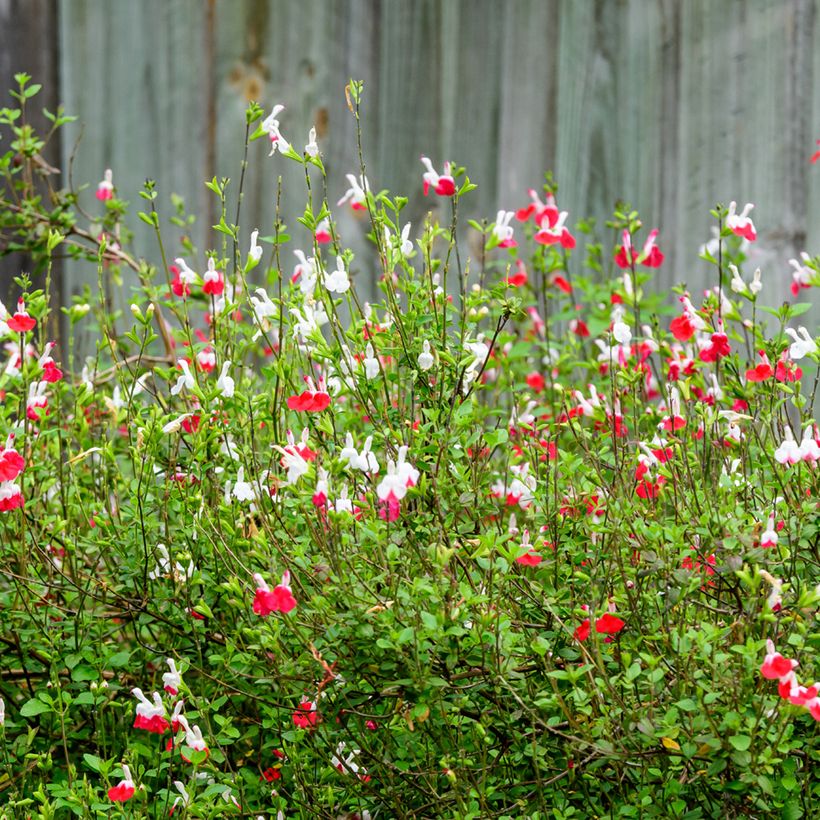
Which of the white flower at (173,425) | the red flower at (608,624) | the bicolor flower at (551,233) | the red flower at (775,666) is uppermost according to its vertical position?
the bicolor flower at (551,233)

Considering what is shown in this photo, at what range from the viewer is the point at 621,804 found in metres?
1.83

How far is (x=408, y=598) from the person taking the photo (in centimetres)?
173

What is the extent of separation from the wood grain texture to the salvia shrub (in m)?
1.38

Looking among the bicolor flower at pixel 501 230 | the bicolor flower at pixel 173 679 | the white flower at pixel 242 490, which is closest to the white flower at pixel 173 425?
the white flower at pixel 242 490

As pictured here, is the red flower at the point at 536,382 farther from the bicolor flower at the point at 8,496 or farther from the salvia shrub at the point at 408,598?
the bicolor flower at the point at 8,496

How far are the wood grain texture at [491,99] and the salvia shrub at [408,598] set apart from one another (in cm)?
138

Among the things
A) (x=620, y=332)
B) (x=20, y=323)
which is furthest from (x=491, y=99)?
(x=20, y=323)

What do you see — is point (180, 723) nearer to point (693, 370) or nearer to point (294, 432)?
point (294, 432)

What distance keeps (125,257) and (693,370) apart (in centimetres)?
143

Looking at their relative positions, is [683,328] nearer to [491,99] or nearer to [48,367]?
[48,367]

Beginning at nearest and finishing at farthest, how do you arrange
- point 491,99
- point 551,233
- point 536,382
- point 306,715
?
point 306,715 → point 551,233 → point 536,382 → point 491,99

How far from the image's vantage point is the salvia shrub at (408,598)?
5.54 ft

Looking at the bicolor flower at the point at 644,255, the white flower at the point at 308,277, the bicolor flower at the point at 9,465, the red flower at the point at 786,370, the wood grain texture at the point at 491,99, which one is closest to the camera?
the bicolor flower at the point at 9,465

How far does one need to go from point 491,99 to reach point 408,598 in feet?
8.14
